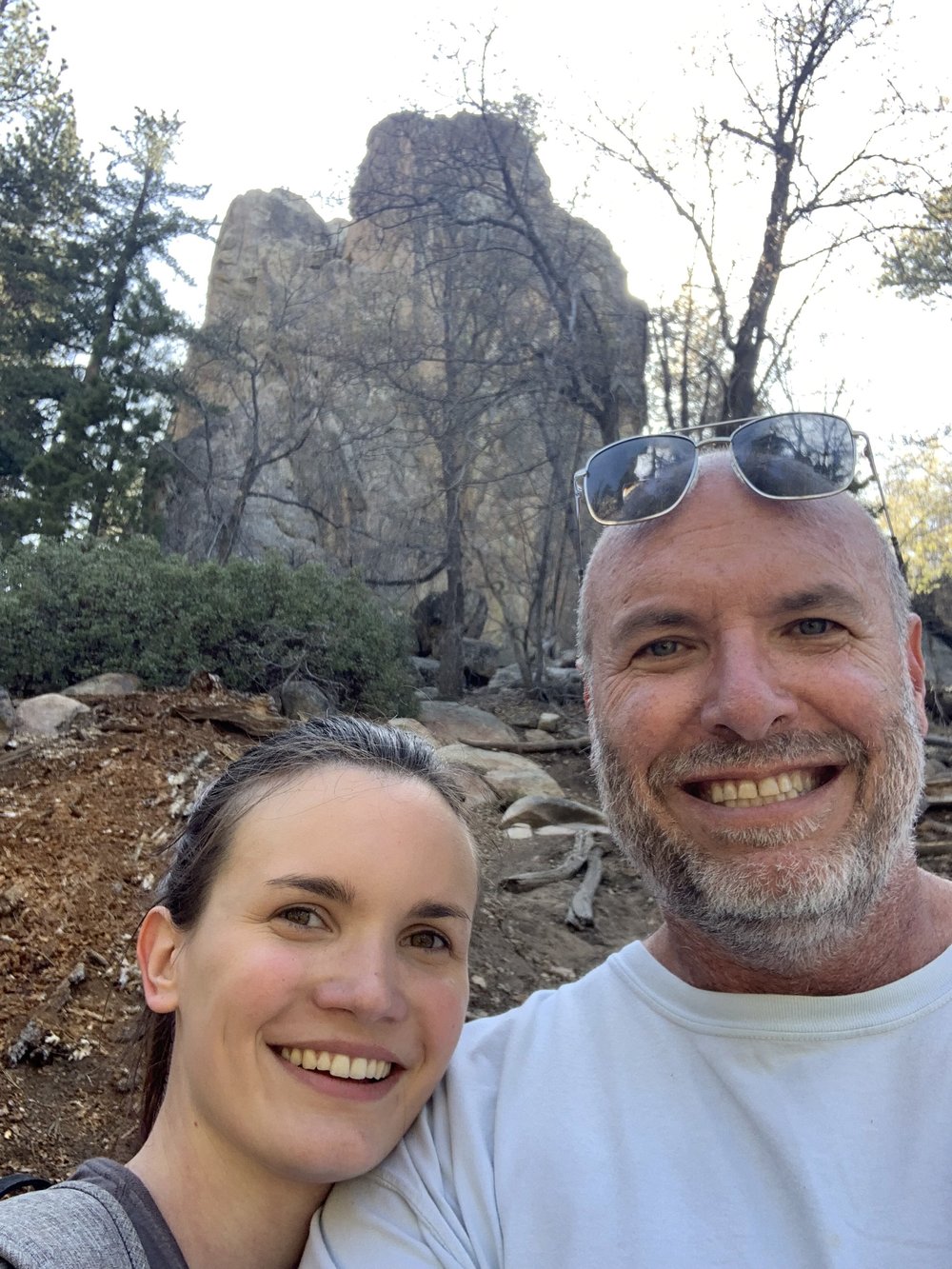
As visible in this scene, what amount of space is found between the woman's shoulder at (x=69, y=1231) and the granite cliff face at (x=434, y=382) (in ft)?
31.6

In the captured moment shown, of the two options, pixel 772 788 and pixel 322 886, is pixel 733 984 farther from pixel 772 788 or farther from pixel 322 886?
pixel 322 886

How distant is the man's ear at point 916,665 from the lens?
5.38ft

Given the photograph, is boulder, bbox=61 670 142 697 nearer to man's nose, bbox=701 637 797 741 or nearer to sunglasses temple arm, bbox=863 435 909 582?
sunglasses temple arm, bbox=863 435 909 582

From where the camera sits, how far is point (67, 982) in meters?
3.38

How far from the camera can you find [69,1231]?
1113 millimetres

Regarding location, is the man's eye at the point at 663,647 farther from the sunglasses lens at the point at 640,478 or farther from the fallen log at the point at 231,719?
the fallen log at the point at 231,719

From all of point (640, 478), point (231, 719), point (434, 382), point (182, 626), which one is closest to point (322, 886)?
point (640, 478)

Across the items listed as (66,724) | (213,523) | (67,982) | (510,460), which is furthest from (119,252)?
(67,982)

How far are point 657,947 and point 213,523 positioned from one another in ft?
57.9

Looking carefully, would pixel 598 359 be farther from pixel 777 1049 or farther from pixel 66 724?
pixel 777 1049

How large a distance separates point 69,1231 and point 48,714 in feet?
19.0

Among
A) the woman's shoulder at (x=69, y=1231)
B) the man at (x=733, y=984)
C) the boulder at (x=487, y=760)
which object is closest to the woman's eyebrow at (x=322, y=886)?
the man at (x=733, y=984)

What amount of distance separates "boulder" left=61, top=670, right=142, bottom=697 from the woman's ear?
23.9 feet

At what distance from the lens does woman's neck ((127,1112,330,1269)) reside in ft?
4.27
